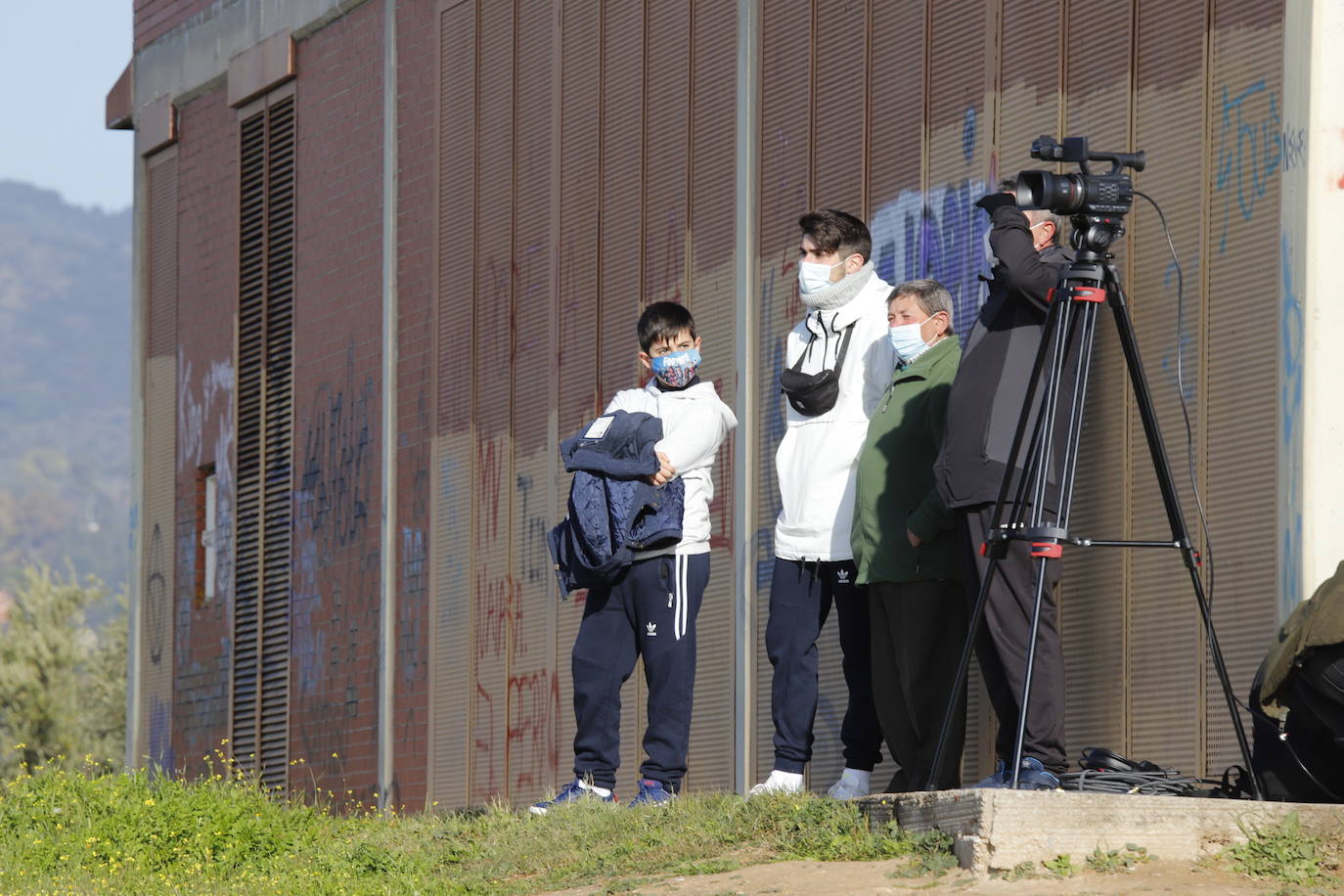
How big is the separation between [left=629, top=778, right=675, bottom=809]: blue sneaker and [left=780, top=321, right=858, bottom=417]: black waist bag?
1489 mm

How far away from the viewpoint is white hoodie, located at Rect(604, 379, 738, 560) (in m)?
8.41

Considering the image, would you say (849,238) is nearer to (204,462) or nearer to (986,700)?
(986,700)

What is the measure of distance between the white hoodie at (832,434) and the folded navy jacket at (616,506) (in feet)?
1.54

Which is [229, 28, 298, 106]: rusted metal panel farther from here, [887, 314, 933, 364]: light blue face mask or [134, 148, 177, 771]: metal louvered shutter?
[887, 314, 933, 364]: light blue face mask

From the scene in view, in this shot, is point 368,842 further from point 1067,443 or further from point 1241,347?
point 1241,347

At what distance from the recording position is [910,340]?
25.7ft

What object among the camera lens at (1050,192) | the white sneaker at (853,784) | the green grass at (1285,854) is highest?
the camera lens at (1050,192)

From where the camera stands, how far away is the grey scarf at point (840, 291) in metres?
8.16

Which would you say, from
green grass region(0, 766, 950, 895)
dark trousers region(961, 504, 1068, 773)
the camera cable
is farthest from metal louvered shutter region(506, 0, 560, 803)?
dark trousers region(961, 504, 1068, 773)

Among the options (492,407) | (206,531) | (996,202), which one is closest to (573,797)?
(996,202)

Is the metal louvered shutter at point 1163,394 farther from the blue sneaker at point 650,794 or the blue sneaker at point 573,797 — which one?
the blue sneaker at point 573,797

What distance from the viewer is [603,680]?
27.8 feet

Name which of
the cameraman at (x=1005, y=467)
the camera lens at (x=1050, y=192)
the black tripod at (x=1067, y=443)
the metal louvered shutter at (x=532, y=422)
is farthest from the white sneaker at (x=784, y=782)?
the metal louvered shutter at (x=532, y=422)

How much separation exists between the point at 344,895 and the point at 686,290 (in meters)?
4.52
